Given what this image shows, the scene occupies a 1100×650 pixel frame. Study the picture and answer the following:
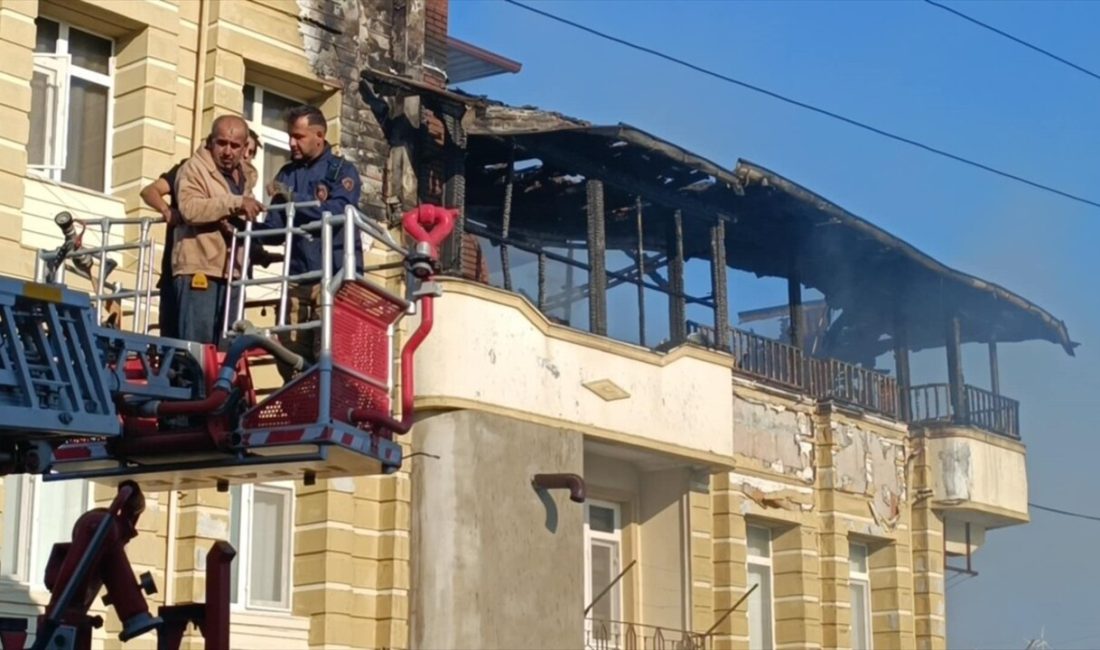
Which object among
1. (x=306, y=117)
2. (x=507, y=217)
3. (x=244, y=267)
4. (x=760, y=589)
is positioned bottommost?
(x=760, y=589)

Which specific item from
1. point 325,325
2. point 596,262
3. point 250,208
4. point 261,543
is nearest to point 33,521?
point 261,543

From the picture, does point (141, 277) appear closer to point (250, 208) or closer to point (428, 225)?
point (250, 208)

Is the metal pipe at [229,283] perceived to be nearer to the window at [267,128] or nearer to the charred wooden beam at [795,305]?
the window at [267,128]

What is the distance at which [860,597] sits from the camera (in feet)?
94.8

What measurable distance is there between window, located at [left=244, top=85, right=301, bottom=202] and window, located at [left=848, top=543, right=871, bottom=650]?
11363mm

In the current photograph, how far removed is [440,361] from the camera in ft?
68.7

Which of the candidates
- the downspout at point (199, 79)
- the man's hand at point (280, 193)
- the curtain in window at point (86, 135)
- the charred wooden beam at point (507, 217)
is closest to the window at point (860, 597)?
the charred wooden beam at point (507, 217)

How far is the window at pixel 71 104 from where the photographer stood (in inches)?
754

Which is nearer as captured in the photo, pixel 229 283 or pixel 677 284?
pixel 229 283

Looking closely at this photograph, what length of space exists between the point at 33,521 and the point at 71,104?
14.3 feet

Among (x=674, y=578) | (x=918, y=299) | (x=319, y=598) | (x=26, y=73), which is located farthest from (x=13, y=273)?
(x=918, y=299)

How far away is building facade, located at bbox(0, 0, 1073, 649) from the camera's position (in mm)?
19391

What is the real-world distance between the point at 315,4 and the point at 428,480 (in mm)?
5319

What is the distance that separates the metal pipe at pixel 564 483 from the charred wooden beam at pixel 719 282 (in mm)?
4467
